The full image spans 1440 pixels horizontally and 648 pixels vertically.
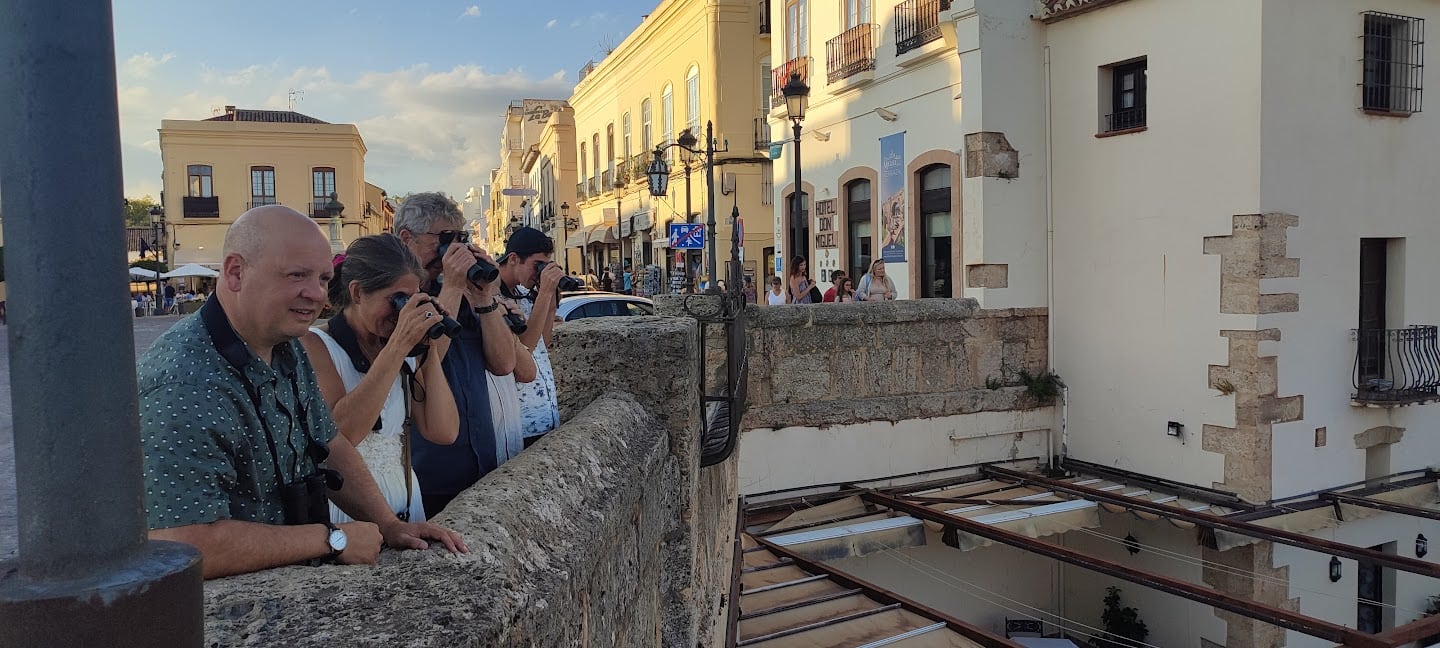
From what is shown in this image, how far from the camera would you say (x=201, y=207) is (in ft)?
126

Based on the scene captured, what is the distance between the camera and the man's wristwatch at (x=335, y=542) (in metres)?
1.59

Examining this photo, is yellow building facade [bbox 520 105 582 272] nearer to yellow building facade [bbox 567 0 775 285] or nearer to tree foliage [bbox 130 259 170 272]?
yellow building facade [bbox 567 0 775 285]

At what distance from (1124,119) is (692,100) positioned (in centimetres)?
1418

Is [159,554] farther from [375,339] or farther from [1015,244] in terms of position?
[1015,244]

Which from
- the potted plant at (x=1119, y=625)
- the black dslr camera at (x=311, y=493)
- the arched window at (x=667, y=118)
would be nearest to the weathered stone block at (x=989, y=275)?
the potted plant at (x=1119, y=625)

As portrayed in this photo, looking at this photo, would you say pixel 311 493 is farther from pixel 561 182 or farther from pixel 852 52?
pixel 561 182

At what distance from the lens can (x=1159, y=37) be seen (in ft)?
32.3

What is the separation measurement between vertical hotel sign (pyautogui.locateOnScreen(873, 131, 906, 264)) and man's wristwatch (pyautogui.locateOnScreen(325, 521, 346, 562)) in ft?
36.9

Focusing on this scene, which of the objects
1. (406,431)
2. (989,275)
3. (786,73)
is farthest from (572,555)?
(786,73)

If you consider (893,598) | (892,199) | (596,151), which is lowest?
(893,598)

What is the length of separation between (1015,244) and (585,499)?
9648 millimetres

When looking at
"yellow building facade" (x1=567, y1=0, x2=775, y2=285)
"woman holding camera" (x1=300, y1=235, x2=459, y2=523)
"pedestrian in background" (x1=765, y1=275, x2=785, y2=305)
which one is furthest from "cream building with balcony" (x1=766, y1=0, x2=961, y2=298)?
"woman holding camera" (x1=300, y1=235, x2=459, y2=523)

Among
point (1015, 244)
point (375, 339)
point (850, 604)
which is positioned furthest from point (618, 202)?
point (375, 339)

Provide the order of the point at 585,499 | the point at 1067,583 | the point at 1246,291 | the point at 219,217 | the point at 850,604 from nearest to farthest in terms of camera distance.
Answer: the point at 585,499
the point at 850,604
the point at 1246,291
the point at 1067,583
the point at 219,217
